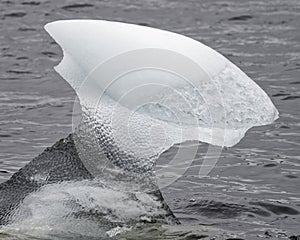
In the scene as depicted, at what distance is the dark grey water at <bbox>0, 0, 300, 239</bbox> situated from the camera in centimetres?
737

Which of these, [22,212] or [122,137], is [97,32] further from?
[22,212]

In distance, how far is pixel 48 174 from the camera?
6309mm

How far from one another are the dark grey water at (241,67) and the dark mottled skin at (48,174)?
0.63 meters

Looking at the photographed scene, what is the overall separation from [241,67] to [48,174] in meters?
5.88

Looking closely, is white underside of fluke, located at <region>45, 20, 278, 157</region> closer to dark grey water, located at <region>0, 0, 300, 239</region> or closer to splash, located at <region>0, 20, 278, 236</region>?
splash, located at <region>0, 20, 278, 236</region>

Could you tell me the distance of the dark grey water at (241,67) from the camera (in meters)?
7.37

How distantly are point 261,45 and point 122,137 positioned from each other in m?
6.97

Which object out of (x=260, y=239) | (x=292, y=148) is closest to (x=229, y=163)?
(x=292, y=148)

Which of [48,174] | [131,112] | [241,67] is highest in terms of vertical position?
[131,112]

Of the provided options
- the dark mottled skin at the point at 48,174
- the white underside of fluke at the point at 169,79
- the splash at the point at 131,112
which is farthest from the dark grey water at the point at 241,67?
the white underside of fluke at the point at 169,79

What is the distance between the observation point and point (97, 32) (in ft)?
19.2

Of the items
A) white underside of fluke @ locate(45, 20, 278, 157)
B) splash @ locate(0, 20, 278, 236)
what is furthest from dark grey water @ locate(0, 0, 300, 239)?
white underside of fluke @ locate(45, 20, 278, 157)

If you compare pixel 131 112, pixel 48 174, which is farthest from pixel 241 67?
pixel 131 112

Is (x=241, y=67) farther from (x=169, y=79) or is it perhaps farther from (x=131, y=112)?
(x=169, y=79)
